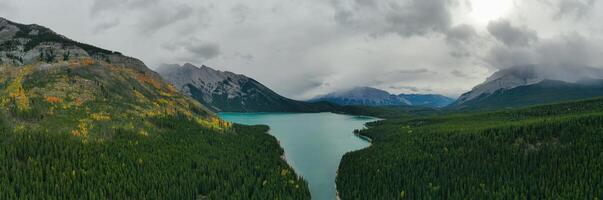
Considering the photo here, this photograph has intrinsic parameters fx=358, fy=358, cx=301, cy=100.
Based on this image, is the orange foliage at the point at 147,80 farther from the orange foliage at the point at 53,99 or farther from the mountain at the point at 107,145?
the orange foliage at the point at 53,99

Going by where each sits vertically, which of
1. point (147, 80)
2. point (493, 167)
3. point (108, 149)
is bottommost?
point (493, 167)

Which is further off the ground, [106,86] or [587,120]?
[106,86]

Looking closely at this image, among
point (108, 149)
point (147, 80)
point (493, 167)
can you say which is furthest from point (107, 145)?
point (147, 80)

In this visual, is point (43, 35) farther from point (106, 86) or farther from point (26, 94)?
point (26, 94)

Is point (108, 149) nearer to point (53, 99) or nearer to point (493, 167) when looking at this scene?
point (53, 99)

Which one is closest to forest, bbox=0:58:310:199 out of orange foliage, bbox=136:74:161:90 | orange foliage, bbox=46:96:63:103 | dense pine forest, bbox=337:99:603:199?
orange foliage, bbox=46:96:63:103

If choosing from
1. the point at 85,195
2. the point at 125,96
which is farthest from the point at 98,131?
the point at 125,96

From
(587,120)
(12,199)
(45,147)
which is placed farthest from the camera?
(587,120)
